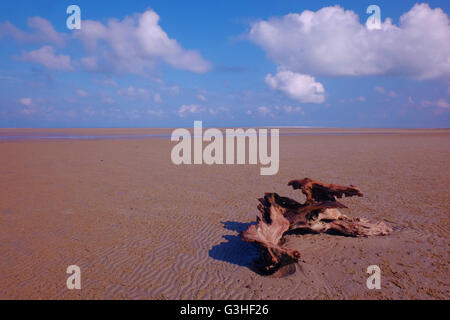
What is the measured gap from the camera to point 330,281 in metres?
4.54

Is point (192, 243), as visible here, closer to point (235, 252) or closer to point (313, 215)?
point (235, 252)

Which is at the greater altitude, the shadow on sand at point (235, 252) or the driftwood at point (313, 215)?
the driftwood at point (313, 215)

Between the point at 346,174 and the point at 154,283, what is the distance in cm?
1091

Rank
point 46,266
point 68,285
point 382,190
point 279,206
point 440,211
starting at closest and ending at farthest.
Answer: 1. point 68,285
2. point 46,266
3. point 279,206
4. point 440,211
5. point 382,190

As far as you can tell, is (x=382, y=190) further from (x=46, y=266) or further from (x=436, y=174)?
(x=46, y=266)

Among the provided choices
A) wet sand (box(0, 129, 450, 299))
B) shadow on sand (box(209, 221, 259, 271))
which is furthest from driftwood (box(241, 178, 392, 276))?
shadow on sand (box(209, 221, 259, 271))

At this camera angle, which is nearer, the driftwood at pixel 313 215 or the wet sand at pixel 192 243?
the wet sand at pixel 192 243

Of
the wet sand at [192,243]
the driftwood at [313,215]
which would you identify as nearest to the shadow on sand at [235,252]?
the wet sand at [192,243]

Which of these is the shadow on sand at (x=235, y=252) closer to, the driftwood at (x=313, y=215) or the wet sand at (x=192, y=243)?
the wet sand at (x=192, y=243)

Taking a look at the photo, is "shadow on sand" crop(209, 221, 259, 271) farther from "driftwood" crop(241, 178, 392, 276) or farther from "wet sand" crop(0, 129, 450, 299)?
"driftwood" crop(241, 178, 392, 276)

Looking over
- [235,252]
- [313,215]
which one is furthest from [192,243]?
[313,215]

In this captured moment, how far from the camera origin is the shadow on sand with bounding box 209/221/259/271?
5248 mm

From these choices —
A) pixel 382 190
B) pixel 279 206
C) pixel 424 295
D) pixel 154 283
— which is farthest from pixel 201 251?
pixel 382 190

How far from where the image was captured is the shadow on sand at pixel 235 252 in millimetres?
5248
